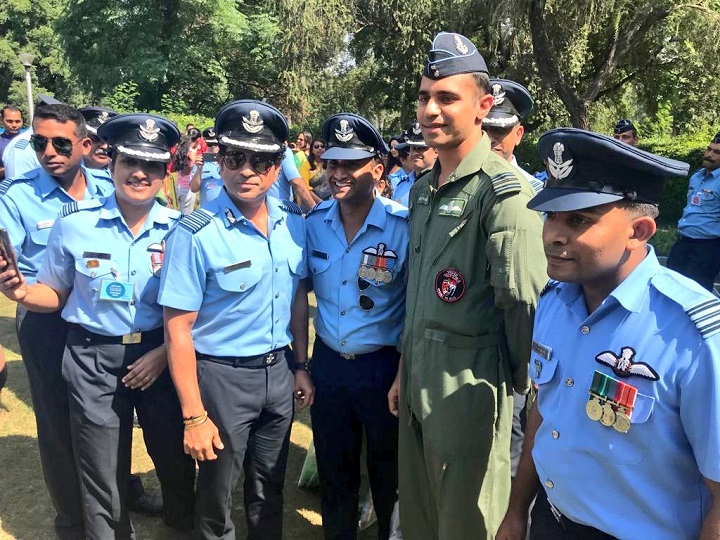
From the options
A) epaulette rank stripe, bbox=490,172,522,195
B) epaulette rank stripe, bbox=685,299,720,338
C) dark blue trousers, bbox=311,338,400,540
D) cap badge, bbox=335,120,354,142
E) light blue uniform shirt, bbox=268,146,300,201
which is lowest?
dark blue trousers, bbox=311,338,400,540

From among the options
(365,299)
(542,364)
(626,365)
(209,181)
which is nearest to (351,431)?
(365,299)

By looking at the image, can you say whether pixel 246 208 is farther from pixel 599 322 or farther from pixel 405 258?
pixel 599 322

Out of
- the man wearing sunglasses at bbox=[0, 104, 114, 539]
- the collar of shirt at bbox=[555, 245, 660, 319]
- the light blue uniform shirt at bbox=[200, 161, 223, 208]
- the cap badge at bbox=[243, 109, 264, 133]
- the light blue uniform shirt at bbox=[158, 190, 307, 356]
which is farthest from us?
the light blue uniform shirt at bbox=[200, 161, 223, 208]

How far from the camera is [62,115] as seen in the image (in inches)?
122

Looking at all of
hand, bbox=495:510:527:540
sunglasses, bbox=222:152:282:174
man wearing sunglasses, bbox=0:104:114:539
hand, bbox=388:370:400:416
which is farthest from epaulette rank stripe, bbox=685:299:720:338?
man wearing sunglasses, bbox=0:104:114:539

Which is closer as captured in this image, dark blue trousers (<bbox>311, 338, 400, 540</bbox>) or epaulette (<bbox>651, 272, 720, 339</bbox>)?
epaulette (<bbox>651, 272, 720, 339</bbox>)

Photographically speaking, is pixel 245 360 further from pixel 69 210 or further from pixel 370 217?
pixel 69 210

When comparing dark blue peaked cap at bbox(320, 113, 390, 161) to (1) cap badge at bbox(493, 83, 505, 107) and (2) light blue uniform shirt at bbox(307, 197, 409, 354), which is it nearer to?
(2) light blue uniform shirt at bbox(307, 197, 409, 354)

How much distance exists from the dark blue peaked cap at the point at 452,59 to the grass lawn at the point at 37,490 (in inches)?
93.4

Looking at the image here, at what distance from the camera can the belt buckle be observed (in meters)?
2.66

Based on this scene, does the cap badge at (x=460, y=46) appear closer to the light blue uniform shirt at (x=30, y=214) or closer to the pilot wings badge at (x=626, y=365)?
the pilot wings badge at (x=626, y=365)

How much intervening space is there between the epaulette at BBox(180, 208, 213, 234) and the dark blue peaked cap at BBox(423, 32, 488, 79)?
3.59ft

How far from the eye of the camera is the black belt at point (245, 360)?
100 inches

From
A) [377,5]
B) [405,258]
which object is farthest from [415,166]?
[377,5]
